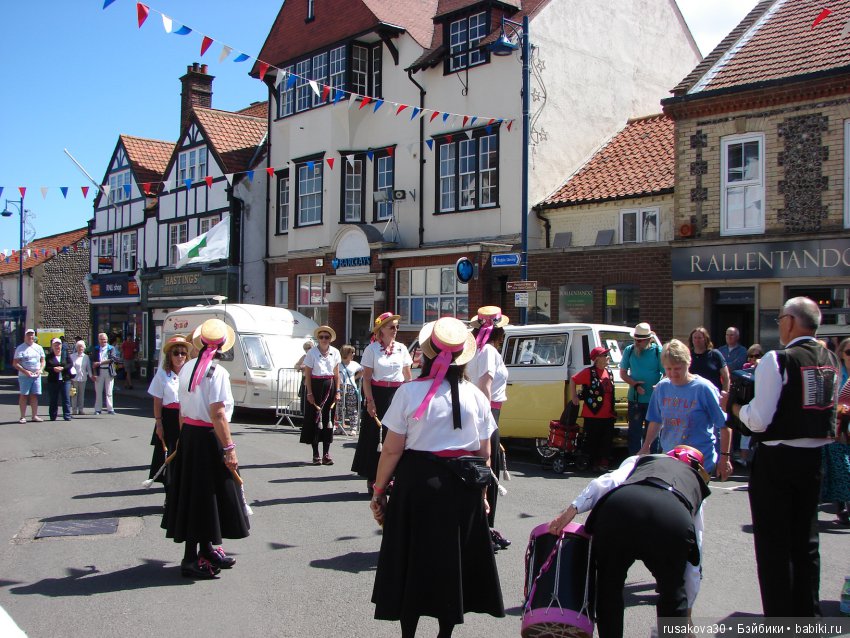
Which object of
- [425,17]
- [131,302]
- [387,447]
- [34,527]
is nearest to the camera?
[387,447]

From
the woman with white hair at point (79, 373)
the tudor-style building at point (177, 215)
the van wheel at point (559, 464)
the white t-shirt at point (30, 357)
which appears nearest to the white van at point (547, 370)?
the van wheel at point (559, 464)

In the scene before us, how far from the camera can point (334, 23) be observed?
82.1 ft

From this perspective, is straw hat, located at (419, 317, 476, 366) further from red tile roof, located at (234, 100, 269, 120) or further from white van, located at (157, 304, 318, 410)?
red tile roof, located at (234, 100, 269, 120)

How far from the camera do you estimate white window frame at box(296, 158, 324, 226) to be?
2566 cm

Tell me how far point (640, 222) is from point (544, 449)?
28.2ft

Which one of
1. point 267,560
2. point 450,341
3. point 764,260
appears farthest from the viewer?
point 764,260

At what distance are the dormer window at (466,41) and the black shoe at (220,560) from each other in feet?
56.5

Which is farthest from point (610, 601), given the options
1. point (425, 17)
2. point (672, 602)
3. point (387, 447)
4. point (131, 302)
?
point (131, 302)

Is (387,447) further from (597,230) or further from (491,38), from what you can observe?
(491,38)

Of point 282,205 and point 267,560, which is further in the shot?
point 282,205

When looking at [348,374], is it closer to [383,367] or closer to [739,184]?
[383,367]

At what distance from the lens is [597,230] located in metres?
19.1

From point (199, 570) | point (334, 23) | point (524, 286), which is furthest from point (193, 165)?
point (199, 570)

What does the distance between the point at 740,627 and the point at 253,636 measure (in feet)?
9.59
